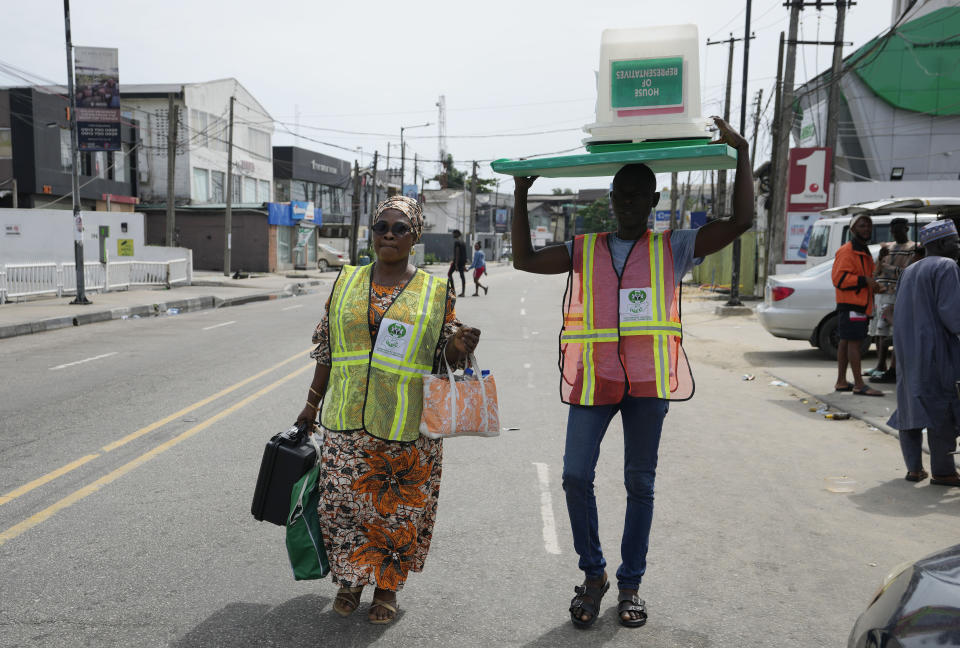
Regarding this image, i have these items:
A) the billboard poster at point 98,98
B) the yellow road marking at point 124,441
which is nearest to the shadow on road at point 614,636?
the yellow road marking at point 124,441

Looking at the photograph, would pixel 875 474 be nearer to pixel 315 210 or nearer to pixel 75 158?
pixel 75 158

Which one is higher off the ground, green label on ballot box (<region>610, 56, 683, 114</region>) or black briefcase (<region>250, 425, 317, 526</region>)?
green label on ballot box (<region>610, 56, 683, 114</region>)

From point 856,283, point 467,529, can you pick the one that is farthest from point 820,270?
point 467,529

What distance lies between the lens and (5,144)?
34.2 meters

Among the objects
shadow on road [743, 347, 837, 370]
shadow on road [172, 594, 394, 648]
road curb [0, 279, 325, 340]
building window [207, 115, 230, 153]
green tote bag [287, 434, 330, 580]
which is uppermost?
building window [207, 115, 230, 153]

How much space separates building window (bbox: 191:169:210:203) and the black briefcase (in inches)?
1816

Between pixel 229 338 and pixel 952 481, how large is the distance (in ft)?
38.1

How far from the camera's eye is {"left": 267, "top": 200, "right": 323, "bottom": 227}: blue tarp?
44.3 metres

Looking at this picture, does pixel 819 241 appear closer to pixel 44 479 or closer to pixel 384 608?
pixel 44 479

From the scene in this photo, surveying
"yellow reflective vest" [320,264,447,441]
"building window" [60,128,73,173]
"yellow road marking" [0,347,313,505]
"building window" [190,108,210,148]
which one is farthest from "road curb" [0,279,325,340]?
"building window" [190,108,210,148]

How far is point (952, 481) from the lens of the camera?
6.03 m

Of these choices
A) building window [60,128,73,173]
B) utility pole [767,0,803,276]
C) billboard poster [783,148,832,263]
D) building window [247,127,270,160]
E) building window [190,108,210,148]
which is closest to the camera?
billboard poster [783,148,832,263]

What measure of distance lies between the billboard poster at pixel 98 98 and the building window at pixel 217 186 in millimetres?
26419

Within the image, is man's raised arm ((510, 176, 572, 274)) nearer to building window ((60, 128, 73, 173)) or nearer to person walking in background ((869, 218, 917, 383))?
person walking in background ((869, 218, 917, 383))
